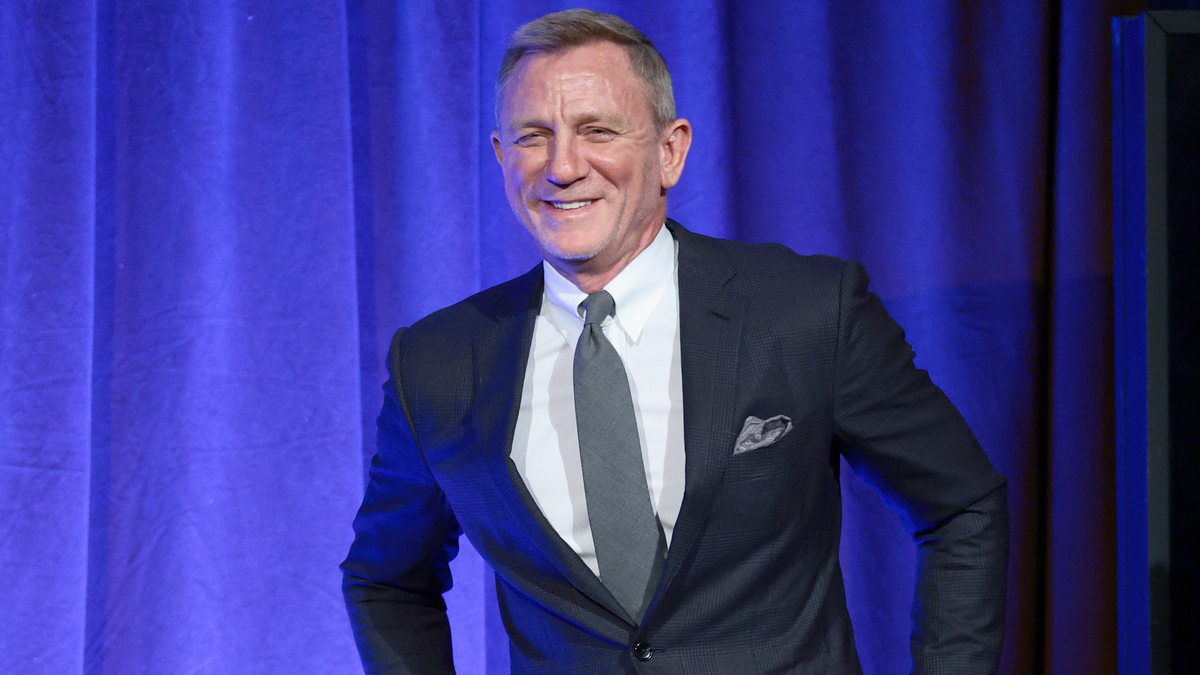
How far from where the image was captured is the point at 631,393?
117 cm

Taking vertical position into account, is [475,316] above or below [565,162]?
below

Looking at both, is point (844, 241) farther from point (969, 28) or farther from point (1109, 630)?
point (1109, 630)

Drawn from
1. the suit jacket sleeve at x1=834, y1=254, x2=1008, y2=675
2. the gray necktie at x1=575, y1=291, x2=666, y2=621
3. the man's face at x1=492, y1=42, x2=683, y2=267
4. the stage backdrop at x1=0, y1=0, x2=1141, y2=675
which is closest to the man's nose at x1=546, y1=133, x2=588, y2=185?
the man's face at x1=492, y1=42, x2=683, y2=267

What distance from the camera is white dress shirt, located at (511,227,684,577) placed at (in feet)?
3.81

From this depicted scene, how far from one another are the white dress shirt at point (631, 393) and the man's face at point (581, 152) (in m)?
0.06

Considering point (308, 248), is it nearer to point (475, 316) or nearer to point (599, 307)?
point (475, 316)

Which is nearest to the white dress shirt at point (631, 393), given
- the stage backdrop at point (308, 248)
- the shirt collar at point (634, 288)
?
the shirt collar at point (634, 288)

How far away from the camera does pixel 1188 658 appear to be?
1.28 m

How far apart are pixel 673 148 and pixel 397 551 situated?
65 centimetres

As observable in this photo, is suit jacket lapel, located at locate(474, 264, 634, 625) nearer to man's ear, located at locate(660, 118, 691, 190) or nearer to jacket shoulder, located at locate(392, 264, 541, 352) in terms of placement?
jacket shoulder, located at locate(392, 264, 541, 352)

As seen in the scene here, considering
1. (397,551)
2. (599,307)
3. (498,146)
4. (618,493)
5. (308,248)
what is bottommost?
(397,551)

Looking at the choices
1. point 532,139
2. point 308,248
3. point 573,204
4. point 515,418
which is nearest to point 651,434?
point 515,418

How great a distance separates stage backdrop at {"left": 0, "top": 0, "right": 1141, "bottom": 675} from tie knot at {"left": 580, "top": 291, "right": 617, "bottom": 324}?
2.30 ft

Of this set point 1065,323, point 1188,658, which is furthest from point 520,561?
point 1065,323
